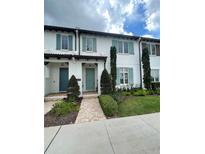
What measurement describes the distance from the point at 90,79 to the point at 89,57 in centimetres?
244

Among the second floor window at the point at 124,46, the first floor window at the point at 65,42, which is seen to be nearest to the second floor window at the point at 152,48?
the second floor window at the point at 124,46

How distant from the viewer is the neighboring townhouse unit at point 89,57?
30.8 feet

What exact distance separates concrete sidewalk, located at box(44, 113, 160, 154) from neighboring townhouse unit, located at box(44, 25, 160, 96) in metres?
5.54

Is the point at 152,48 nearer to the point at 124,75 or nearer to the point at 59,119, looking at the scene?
the point at 124,75

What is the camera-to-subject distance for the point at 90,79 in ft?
36.5

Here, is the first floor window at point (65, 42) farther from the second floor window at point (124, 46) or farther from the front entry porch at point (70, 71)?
the second floor window at point (124, 46)

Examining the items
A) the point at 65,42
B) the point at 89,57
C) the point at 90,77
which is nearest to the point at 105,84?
the point at 89,57

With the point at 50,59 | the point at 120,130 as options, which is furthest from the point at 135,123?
the point at 50,59

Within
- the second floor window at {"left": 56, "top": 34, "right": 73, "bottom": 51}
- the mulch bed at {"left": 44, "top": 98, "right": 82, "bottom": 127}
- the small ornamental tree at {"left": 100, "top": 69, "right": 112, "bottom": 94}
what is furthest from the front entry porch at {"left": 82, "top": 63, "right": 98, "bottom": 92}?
the mulch bed at {"left": 44, "top": 98, "right": 82, "bottom": 127}
